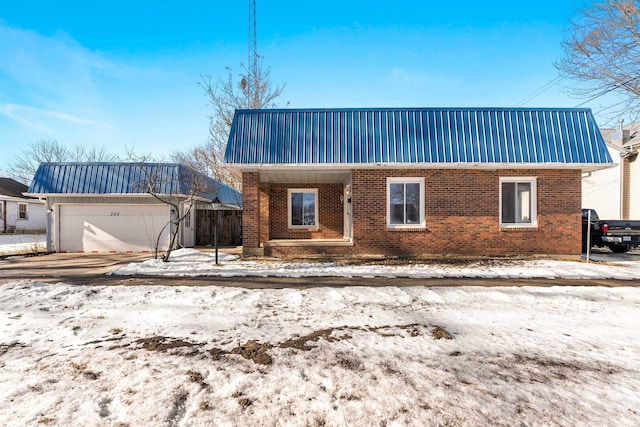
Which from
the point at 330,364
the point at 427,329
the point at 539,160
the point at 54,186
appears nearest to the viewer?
the point at 330,364

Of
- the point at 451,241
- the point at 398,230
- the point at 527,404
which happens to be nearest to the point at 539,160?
the point at 451,241

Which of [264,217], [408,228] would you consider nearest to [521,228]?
[408,228]

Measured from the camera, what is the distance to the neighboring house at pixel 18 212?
81.6ft

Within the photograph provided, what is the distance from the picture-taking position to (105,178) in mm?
13055

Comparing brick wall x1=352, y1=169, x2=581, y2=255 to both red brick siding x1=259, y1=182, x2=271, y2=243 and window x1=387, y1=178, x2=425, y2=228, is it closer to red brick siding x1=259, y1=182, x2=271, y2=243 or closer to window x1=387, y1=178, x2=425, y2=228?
window x1=387, y1=178, x2=425, y2=228

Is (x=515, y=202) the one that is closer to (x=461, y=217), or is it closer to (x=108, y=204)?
(x=461, y=217)

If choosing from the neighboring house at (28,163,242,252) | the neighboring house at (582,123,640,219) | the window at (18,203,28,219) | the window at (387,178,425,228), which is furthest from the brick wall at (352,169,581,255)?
the window at (18,203,28,219)

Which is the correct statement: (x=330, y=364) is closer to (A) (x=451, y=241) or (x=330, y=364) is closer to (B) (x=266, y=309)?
(B) (x=266, y=309)

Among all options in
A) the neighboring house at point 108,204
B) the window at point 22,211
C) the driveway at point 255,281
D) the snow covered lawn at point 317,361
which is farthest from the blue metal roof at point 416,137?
the window at point 22,211

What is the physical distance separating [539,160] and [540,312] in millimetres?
6854

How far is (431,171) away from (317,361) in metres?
8.67

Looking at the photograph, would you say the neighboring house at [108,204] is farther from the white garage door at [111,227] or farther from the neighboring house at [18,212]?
the neighboring house at [18,212]

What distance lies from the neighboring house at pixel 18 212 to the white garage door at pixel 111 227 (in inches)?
700

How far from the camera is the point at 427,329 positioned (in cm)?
411
